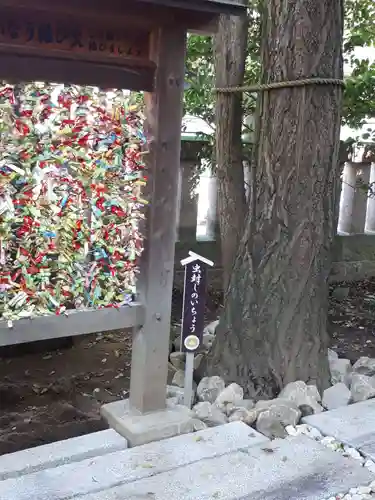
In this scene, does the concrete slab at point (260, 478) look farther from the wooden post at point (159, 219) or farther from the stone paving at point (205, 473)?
the wooden post at point (159, 219)

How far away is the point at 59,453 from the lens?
3.49 meters

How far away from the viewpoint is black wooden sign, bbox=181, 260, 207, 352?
4.02 m

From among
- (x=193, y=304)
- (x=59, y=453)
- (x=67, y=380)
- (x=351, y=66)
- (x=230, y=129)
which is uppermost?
(x=351, y=66)

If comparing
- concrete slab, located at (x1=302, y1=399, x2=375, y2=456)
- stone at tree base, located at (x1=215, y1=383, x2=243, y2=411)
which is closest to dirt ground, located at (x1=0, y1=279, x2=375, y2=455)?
stone at tree base, located at (x1=215, y1=383, x2=243, y2=411)

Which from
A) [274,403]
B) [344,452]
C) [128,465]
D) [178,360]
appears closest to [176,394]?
[274,403]

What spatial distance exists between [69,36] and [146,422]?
2.24 metres

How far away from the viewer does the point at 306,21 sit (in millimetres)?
4344

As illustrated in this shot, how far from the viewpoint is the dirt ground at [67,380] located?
4.20 m

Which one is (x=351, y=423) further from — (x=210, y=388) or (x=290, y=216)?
(x=290, y=216)

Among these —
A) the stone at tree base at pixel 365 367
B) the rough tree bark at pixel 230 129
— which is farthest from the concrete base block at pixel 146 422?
the rough tree bark at pixel 230 129

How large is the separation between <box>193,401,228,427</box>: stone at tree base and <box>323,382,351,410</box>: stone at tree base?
0.81 m

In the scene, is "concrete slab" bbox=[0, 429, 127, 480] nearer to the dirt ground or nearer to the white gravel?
the dirt ground

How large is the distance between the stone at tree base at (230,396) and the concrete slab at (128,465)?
1.18 feet

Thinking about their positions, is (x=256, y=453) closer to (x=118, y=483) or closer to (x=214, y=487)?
(x=214, y=487)
